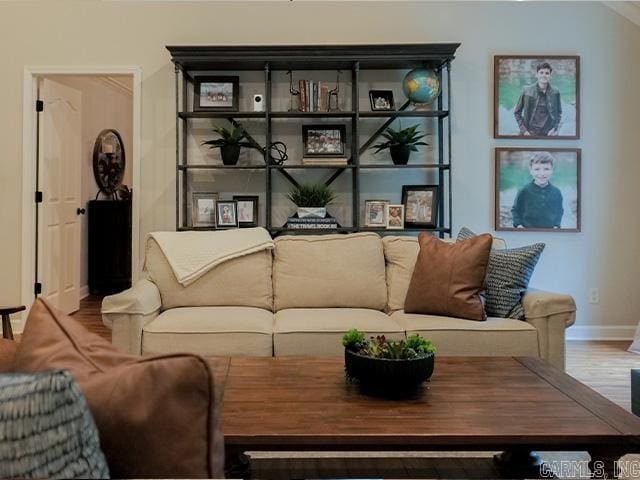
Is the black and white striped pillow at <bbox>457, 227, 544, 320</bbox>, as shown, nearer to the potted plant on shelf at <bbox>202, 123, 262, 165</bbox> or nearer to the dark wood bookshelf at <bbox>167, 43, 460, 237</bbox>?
the dark wood bookshelf at <bbox>167, 43, 460, 237</bbox>

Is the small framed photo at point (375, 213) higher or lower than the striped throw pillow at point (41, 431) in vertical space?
higher

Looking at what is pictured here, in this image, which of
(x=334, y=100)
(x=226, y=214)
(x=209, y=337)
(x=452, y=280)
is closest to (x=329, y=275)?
(x=452, y=280)

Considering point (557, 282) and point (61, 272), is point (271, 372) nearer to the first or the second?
point (557, 282)

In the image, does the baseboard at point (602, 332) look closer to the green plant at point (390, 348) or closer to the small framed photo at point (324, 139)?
the small framed photo at point (324, 139)

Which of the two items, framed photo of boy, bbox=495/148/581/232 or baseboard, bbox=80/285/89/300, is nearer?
framed photo of boy, bbox=495/148/581/232

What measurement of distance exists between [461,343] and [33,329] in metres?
2.20

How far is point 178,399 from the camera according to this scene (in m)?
0.71

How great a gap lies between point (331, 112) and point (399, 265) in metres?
1.50

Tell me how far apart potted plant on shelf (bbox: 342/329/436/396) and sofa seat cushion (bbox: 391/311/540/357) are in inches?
36.2

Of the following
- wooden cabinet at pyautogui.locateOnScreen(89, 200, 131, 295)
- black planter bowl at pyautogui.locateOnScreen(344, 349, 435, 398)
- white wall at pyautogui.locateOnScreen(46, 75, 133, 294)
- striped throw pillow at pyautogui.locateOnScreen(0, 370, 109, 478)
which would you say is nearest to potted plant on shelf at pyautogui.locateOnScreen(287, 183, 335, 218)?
black planter bowl at pyautogui.locateOnScreen(344, 349, 435, 398)

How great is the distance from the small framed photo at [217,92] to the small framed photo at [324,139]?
2.00 ft

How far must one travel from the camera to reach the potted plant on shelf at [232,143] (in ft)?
14.1

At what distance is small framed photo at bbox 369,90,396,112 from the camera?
14.5 feet

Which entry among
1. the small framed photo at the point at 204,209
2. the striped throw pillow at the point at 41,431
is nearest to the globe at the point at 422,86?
the small framed photo at the point at 204,209
